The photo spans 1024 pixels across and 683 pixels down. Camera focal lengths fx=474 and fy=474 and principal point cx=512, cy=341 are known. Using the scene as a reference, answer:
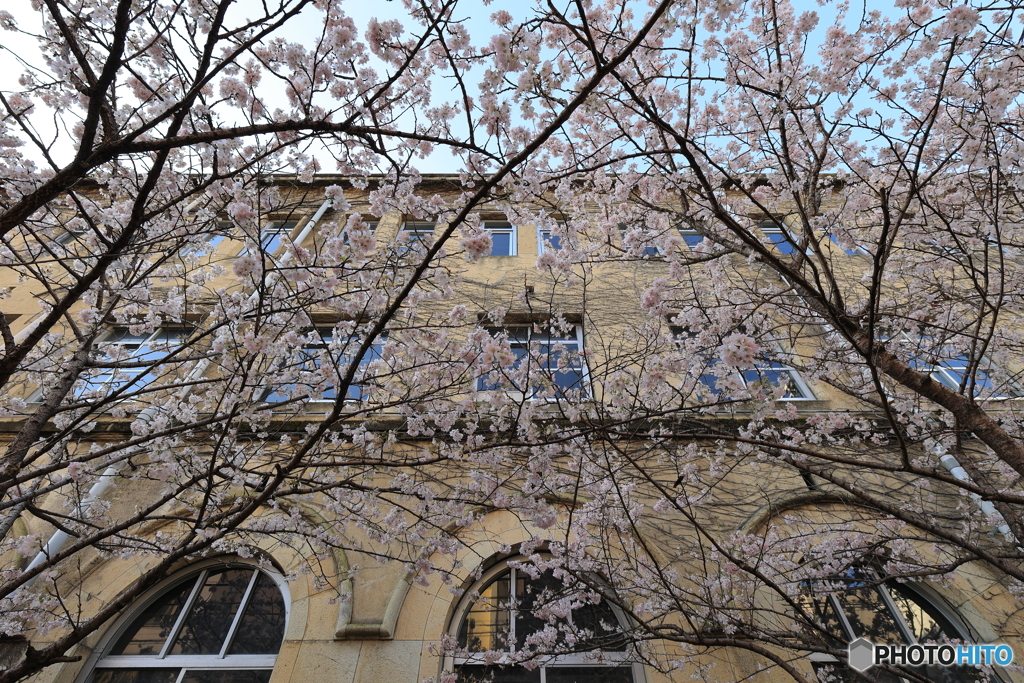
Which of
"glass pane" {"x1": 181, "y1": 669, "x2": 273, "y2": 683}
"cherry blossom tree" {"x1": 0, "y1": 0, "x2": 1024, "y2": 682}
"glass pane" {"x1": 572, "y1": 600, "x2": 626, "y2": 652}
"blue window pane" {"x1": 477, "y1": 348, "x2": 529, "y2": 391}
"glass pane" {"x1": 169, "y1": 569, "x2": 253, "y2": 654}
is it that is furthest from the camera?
"glass pane" {"x1": 169, "y1": 569, "x2": 253, "y2": 654}

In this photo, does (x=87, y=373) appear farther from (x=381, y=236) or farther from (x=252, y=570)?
(x=381, y=236)

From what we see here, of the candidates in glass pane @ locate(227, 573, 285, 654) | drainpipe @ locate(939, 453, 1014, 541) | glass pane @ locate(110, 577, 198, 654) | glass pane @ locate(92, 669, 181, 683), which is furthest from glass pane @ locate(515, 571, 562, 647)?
drainpipe @ locate(939, 453, 1014, 541)

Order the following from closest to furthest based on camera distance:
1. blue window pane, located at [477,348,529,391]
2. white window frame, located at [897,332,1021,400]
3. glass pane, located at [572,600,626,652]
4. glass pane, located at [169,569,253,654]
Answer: blue window pane, located at [477,348,529,391], glass pane, located at [572,600,626,652], glass pane, located at [169,569,253,654], white window frame, located at [897,332,1021,400]

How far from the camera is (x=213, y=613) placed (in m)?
5.16

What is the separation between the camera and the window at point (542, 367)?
4838 millimetres

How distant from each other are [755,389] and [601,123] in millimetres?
3829

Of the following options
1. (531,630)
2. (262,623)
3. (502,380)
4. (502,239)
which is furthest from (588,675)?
(502,239)

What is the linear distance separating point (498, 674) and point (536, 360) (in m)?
3.09

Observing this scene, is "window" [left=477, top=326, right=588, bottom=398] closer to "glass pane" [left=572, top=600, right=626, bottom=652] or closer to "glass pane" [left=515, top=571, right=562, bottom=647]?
"glass pane" [left=515, top=571, right=562, bottom=647]

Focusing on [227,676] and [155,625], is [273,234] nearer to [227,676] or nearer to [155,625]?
[227,676]

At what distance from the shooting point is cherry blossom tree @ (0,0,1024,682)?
128 inches

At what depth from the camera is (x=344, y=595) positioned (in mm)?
4828

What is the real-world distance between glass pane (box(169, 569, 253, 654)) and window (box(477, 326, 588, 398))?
3.59m

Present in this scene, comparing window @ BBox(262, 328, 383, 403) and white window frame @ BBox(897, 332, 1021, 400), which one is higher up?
white window frame @ BBox(897, 332, 1021, 400)
